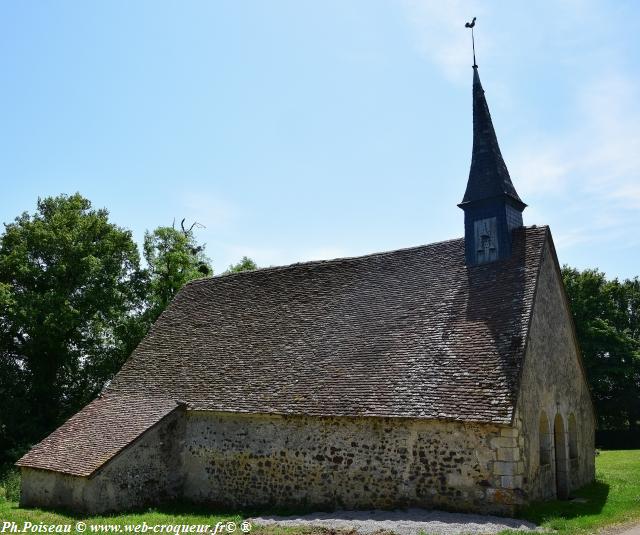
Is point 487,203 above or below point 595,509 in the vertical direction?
above

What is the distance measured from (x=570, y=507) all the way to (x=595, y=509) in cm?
58

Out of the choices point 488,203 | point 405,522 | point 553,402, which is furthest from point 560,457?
point 488,203

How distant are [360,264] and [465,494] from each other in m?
8.55

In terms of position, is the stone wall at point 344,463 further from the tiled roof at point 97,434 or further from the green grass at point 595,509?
the tiled roof at point 97,434

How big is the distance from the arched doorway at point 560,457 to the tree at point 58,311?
21894 mm

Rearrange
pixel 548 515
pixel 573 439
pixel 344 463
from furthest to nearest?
pixel 573 439, pixel 344 463, pixel 548 515

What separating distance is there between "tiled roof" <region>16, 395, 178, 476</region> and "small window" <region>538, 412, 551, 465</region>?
9836 mm

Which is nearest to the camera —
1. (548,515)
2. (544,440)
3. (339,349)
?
(548,515)

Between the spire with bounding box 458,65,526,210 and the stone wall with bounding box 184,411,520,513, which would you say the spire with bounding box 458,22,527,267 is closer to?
the spire with bounding box 458,65,526,210

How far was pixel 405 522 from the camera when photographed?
11539 mm

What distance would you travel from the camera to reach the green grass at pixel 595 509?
36.7 feet

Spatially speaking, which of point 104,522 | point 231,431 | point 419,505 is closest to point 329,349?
point 231,431

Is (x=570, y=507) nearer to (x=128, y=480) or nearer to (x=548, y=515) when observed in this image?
(x=548, y=515)

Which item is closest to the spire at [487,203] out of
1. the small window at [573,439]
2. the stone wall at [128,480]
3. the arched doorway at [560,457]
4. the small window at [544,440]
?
the small window at [544,440]
